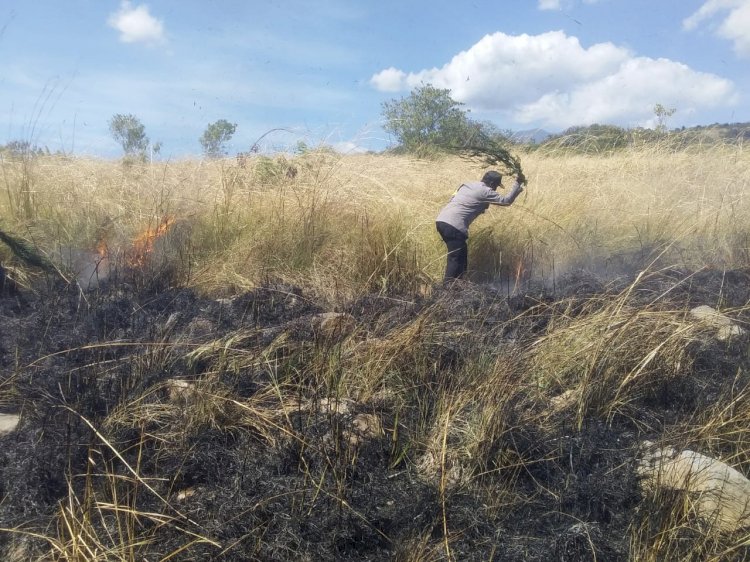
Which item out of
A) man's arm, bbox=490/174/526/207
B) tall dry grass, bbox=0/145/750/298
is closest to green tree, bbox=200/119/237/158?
tall dry grass, bbox=0/145/750/298

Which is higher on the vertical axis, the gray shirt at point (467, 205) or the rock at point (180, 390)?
the gray shirt at point (467, 205)

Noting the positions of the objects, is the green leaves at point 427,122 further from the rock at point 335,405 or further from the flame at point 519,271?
the rock at point 335,405

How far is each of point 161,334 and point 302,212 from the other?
3.09 meters

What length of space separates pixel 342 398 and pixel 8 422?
70.8 inches

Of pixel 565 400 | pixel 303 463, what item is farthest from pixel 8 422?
pixel 565 400

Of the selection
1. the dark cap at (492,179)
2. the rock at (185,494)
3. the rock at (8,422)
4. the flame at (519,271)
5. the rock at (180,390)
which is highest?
the dark cap at (492,179)

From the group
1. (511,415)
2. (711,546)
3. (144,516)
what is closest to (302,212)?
(511,415)

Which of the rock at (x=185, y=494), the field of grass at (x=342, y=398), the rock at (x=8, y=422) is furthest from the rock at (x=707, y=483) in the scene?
the rock at (x=8, y=422)

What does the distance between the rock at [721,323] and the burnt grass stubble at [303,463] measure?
0.22 meters

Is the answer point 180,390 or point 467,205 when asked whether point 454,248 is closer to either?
point 467,205

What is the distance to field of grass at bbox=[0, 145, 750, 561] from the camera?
2904mm

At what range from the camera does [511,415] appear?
11.8 ft

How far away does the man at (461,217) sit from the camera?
7.05 meters

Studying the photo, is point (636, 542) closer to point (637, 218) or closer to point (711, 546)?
point (711, 546)
